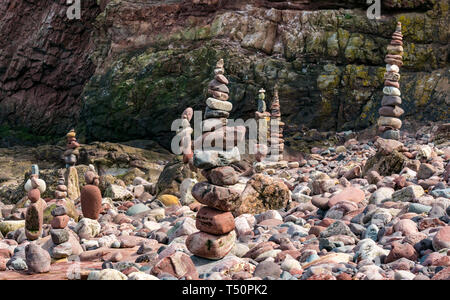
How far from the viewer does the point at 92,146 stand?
19766mm

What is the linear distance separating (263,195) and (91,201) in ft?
10.7

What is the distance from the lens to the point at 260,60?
22484 mm

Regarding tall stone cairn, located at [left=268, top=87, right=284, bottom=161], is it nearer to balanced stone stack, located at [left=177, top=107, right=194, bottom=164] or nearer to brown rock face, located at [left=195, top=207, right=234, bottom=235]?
balanced stone stack, located at [left=177, top=107, right=194, bottom=164]

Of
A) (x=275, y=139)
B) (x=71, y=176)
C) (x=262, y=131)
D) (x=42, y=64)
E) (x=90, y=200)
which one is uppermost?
(x=42, y=64)

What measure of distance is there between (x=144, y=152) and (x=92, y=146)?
2.15 meters

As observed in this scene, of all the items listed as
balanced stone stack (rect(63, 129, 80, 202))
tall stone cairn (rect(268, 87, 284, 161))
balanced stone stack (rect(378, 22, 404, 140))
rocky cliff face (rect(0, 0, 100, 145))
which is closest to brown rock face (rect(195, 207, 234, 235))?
balanced stone stack (rect(378, 22, 404, 140))

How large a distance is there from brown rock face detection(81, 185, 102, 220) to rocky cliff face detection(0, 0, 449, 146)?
13.8 metres

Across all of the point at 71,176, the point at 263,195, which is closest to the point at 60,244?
the point at 263,195

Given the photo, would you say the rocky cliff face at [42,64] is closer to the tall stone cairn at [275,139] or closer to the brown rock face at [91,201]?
the tall stone cairn at [275,139]

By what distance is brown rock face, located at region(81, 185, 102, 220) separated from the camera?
354 inches

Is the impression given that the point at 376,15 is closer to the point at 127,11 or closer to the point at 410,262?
the point at 127,11

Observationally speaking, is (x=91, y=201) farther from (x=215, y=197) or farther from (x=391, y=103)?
(x=391, y=103)

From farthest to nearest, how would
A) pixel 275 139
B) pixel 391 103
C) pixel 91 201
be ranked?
pixel 275 139
pixel 391 103
pixel 91 201
